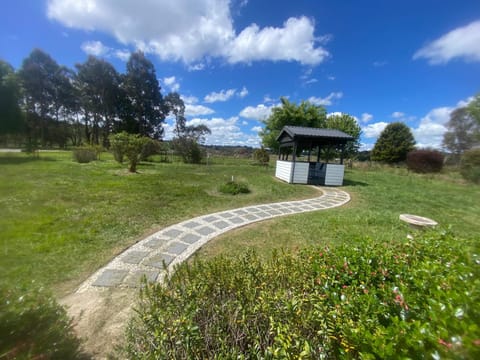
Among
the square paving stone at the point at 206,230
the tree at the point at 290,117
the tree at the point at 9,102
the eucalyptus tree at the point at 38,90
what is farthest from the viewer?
the tree at the point at 290,117

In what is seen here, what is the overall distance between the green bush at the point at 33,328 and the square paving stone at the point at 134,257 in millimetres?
1958

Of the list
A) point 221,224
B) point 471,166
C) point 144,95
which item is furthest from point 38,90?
point 144,95

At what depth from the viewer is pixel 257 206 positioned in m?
6.27

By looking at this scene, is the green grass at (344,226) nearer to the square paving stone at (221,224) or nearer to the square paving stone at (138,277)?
the square paving stone at (221,224)

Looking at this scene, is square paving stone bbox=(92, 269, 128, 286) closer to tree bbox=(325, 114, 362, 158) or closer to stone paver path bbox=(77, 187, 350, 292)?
stone paver path bbox=(77, 187, 350, 292)

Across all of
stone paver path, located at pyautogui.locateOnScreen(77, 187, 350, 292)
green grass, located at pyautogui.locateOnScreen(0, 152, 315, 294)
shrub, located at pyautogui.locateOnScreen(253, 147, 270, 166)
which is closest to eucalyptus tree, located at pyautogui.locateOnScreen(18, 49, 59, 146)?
green grass, located at pyautogui.locateOnScreen(0, 152, 315, 294)

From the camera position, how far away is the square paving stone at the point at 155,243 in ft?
11.4

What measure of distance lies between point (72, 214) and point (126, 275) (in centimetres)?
315

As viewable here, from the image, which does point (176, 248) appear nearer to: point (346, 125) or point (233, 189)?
point (233, 189)

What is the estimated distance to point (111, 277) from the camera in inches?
103

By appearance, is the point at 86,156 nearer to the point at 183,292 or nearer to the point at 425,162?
the point at 183,292

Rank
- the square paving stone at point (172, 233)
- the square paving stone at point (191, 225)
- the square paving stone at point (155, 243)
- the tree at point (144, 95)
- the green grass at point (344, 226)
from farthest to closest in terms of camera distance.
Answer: the tree at point (144, 95), the square paving stone at point (191, 225), the square paving stone at point (172, 233), the green grass at point (344, 226), the square paving stone at point (155, 243)

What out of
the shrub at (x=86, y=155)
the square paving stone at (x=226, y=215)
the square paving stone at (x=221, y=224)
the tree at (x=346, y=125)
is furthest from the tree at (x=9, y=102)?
the tree at (x=346, y=125)

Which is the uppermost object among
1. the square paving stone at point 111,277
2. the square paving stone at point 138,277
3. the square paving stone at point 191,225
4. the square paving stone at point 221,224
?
the square paving stone at point 221,224
